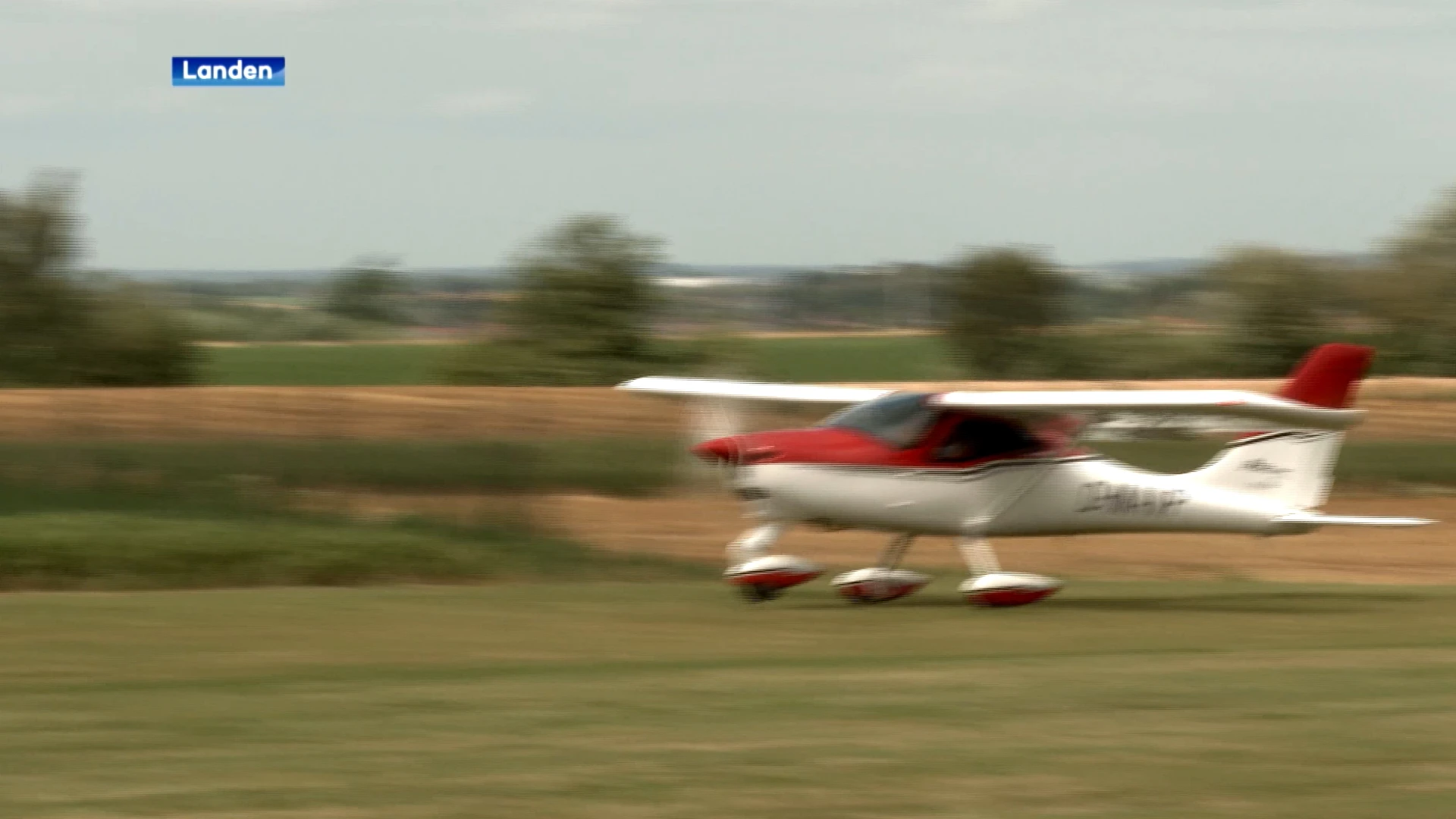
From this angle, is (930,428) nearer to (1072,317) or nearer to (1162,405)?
(1162,405)

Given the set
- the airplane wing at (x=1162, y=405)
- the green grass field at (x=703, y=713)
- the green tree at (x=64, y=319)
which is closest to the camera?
the green grass field at (x=703, y=713)

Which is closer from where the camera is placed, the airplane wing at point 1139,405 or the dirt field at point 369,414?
the airplane wing at point 1139,405

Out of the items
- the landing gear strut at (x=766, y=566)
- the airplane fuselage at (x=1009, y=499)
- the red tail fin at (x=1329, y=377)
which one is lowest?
the landing gear strut at (x=766, y=566)

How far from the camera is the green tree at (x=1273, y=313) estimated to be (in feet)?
188

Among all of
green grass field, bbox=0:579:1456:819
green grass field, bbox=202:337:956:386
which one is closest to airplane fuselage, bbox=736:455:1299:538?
green grass field, bbox=0:579:1456:819

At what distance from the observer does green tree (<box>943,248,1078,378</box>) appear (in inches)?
2314

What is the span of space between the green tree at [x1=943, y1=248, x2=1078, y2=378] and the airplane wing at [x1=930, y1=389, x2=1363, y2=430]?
43.2 m

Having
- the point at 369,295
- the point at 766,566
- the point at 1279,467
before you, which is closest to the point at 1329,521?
the point at 1279,467

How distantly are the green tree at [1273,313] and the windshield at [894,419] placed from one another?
4281cm

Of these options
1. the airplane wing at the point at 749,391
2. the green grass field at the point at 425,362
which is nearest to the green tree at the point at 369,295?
the green grass field at the point at 425,362

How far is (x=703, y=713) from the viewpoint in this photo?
876 cm

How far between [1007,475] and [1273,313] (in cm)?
4521

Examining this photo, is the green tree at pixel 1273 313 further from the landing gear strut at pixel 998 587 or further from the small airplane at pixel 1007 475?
the landing gear strut at pixel 998 587

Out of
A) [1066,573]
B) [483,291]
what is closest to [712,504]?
[1066,573]
